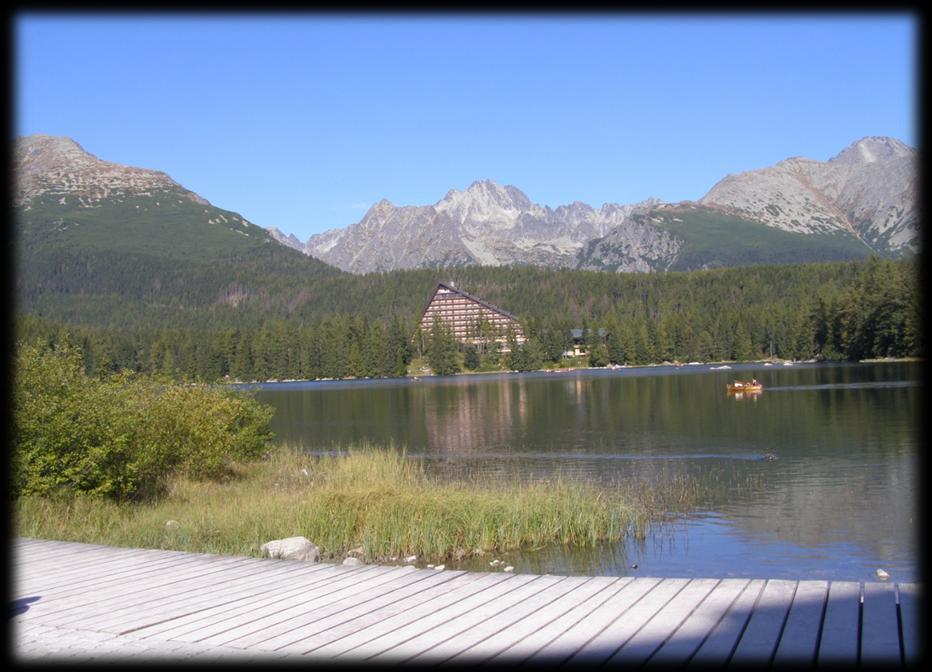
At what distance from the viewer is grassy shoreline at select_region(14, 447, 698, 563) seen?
13797mm

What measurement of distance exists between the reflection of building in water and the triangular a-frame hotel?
302 feet

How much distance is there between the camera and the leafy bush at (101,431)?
49.4ft

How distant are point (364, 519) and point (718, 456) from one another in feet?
54.8

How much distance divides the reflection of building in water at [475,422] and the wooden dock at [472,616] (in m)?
24.4

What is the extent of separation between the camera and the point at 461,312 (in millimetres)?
177625

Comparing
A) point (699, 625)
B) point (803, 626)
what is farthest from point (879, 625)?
point (699, 625)

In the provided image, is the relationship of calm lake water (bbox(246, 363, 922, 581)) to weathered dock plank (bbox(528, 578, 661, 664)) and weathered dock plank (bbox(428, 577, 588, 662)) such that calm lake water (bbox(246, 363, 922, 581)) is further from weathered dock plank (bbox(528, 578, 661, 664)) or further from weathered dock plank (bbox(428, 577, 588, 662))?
weathered dock plank (bbox(428, 577, 588, 662))

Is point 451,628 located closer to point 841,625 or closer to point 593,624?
point 593,624

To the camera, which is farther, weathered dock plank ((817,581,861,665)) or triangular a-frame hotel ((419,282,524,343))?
triangular a-frame hotel ((419,282,524,343))

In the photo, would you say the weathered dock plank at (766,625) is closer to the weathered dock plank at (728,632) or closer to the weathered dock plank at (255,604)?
the weathered dock plank at (728,632)

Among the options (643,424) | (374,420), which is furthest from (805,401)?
(374,420)

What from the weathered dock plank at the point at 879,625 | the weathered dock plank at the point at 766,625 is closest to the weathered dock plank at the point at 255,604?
the weathered dock plank at the point at 766,625

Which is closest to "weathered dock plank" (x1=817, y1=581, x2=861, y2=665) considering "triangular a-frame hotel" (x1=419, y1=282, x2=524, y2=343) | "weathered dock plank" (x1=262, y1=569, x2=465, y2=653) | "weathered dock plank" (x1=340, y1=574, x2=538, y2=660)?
"weathered dock plank" (x1=340, y1=574, x2=538, y2=660)

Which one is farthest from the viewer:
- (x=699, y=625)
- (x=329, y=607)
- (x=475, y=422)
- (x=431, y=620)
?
(x=475, y=422)
